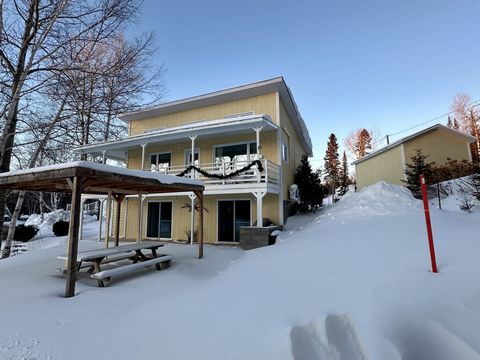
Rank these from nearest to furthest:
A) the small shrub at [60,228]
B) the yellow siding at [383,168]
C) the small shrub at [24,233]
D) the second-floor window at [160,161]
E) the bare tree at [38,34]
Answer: the bare tree at [38,34], the second-floor window at [160,161], the yellow siding at [383,168], the small shrub at [24,233], the small shrub at [60,228]

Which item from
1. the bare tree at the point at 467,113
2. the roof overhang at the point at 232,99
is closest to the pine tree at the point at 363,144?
the bare tree at the point at 467,113

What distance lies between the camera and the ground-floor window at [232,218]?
11.8 metres

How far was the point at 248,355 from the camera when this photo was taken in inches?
106

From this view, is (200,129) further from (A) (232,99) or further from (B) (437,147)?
(B) (437,147)

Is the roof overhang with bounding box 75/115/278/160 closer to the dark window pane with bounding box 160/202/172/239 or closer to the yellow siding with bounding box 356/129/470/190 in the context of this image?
the dark window pane with bounding box 160/202/172/239

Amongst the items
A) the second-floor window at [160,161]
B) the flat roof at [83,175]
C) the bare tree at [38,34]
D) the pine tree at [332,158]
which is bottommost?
the flat roof at [83,175]

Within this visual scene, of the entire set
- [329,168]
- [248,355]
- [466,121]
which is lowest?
[248,355]

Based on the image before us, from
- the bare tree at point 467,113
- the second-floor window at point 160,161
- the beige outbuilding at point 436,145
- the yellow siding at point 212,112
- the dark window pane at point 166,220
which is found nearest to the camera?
the yellow siding at point 212,112

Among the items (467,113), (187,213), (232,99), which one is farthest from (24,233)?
(467,113)

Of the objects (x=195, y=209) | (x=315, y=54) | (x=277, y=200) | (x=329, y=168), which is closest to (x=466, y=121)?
(x=329, y=168)

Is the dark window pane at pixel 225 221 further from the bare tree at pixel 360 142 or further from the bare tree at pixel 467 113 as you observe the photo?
the bare tree at pixel 360 142

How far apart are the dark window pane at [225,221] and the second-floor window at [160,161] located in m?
4.08

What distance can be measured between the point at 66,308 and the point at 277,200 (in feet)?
29.3

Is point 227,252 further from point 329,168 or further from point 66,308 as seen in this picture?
point 329,168
